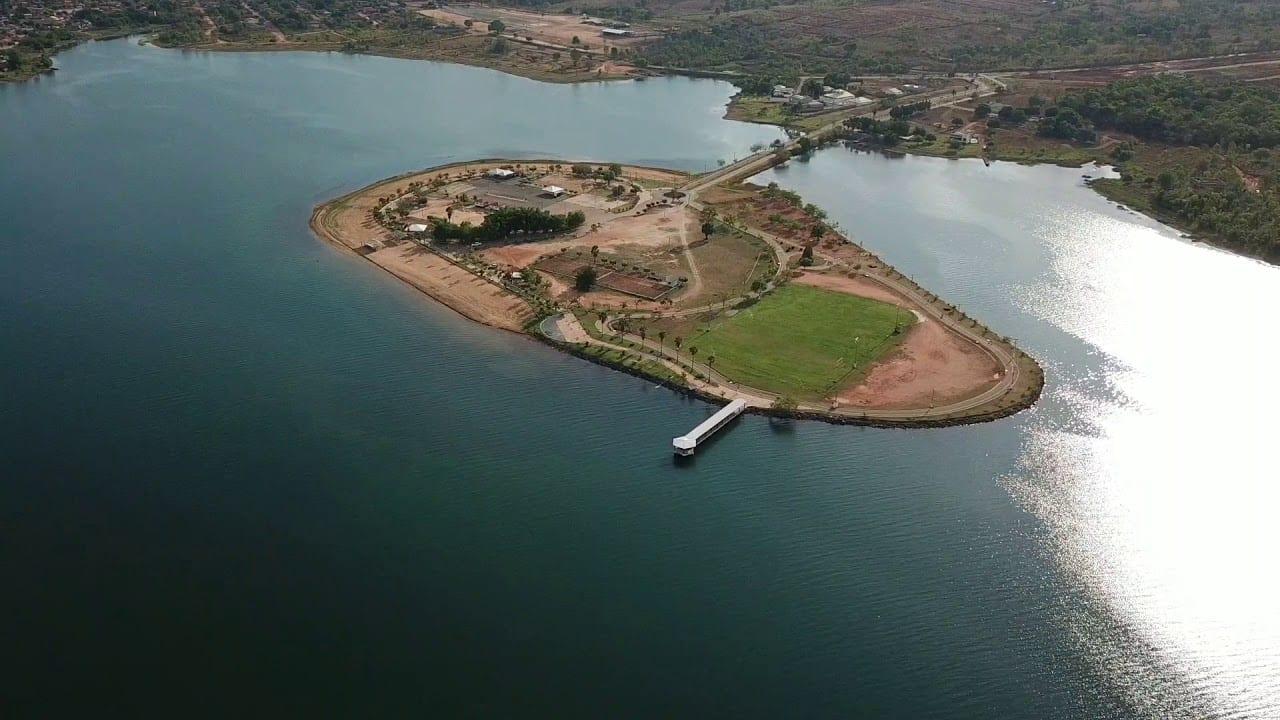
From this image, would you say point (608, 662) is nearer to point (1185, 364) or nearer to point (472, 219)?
point (1185, 364)

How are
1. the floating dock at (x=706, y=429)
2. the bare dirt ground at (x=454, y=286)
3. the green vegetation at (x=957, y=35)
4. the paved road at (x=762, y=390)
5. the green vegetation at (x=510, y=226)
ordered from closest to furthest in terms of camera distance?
the floating dock at (x=706, y=429)
the paved road at (x=762, y=390)
the bare dirt ground at (x=454, y=286)
the green vegetation at (x=510, y=226)
the green vegetation at (x=957, y=35)

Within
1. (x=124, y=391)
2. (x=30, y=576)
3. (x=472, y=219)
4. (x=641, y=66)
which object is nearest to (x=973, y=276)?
(x=472, y=219)

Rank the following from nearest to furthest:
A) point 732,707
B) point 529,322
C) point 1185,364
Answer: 1. point 732,707
2. point 1185,364
3. point 529,322

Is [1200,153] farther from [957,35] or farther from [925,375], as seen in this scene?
[957,35]

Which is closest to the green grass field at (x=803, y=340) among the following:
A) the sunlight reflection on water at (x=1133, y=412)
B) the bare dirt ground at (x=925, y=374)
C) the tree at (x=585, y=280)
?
the bare dirt ground at (x=925, y=374)

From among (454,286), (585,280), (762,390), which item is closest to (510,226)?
(454,286)

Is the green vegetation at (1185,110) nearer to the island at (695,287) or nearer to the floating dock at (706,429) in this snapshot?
the island at (695,287)
